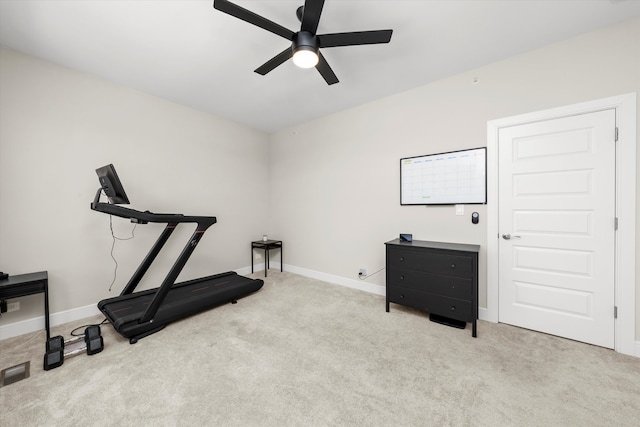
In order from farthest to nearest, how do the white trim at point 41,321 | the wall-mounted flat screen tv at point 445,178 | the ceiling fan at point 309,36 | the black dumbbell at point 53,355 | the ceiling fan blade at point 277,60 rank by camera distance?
the wall-mounted flat screen tv at point 445,178
the white trim at point 41,321
the ceiling fan blade at point 277,60
the black dumbbell at point 53,355
the ceiling fan at point 309,36

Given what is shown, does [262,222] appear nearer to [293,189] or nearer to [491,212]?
[293,189]

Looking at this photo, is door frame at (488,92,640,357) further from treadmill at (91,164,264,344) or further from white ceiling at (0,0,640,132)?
treadmill at (91,164,264,344)

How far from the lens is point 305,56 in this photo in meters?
1.79

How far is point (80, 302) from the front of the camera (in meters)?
2.64

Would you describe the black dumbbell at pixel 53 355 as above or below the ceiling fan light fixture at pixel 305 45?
below

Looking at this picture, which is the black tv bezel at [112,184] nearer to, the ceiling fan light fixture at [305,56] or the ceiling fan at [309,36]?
the ceiling fan at [309,36]

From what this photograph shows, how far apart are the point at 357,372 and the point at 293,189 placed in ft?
10.5

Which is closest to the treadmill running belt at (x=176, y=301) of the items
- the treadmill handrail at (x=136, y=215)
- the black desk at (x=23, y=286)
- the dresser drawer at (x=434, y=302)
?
the black desk at (x=23, y=286)

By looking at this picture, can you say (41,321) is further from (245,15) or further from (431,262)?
(431,262)

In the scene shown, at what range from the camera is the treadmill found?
2170 millimetres

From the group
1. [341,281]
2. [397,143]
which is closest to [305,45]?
[397,143]

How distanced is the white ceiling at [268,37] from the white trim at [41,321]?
8.62 ft

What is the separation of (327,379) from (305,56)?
94.2 inches

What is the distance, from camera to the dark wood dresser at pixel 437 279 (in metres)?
2.28
